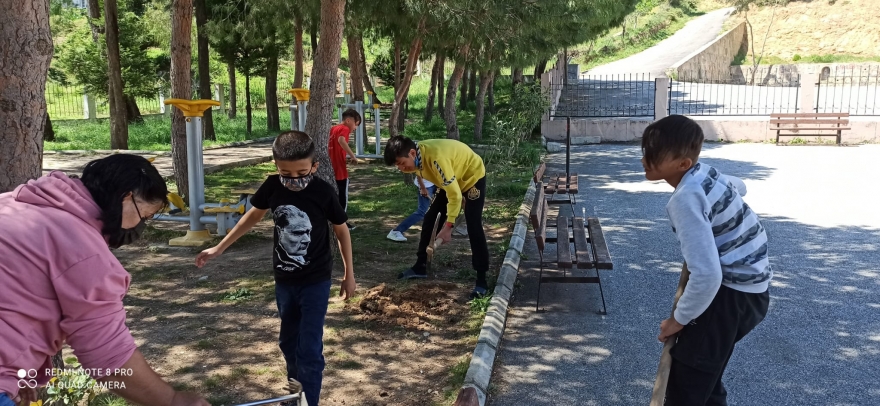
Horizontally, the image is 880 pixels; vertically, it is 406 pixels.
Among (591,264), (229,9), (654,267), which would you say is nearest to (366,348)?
(591,264)

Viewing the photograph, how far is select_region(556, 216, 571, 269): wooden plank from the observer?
5.97m

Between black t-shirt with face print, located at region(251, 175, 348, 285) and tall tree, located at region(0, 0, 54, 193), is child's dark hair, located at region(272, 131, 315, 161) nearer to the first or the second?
black t-shirt with face print, located at region(251, 175, 348, 285)

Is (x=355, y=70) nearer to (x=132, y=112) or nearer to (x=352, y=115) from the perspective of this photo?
(x=352, y=115)

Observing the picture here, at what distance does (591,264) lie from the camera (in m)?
6.00

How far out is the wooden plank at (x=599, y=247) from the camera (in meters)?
5.99

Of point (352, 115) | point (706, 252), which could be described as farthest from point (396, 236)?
point (706, 252)

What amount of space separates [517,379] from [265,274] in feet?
10.1

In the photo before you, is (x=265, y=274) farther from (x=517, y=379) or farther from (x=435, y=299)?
(x=517, y=379)

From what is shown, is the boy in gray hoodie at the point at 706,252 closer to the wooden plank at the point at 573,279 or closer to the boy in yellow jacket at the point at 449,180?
the boy in yellow jacket at the point at 449,180

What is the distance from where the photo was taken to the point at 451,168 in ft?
19.7

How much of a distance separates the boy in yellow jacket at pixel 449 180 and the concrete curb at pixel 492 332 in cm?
26

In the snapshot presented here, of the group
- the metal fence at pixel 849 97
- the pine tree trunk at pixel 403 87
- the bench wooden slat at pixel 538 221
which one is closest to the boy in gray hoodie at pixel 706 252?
the bench wooden slat at pixel 538 221

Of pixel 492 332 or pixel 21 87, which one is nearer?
pixel 21 87

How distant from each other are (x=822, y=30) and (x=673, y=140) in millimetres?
59439
